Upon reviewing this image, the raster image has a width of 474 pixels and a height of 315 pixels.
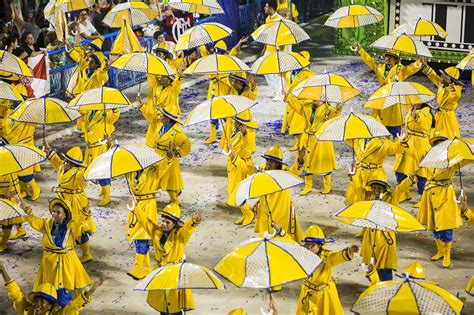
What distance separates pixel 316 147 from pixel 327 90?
1228mm

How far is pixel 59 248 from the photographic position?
10.2m

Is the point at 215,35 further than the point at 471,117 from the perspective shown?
No

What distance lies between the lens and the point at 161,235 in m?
9.97

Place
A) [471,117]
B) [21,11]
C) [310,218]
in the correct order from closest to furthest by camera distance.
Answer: [310,218] < [471,117] < [21,11]

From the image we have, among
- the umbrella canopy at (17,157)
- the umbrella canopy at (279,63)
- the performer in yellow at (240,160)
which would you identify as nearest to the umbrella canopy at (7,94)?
the umbrella canopy at (17,157)

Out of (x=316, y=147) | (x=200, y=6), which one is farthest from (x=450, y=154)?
(x=200, y=6)

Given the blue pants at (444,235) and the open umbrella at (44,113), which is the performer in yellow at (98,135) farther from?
the blue pants at (444,235)

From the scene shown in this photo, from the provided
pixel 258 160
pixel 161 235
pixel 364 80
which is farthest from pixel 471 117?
pixel 161 235

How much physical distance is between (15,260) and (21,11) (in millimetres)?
8702

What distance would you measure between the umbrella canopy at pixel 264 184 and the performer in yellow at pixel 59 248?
192 cm

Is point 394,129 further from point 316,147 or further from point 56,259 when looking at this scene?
point 56,259

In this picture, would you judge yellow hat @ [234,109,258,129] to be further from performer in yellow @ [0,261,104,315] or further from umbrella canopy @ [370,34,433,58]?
performer in yellow @ [0,261,104,315]

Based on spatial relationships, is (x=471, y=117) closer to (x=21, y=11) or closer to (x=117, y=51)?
(x=117, y=51)

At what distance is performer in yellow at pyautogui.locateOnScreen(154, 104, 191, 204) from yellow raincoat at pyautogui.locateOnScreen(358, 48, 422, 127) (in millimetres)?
3606
